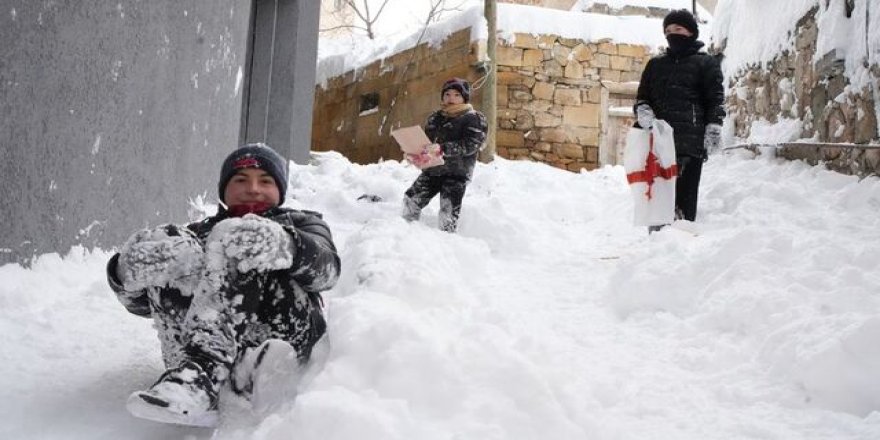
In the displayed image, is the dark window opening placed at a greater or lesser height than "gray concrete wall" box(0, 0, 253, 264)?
greater

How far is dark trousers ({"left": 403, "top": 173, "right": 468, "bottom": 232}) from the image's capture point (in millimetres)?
5453

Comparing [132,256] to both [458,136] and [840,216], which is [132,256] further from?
[840,216]

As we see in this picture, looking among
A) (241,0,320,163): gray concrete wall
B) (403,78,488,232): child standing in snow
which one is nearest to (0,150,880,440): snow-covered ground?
(403,78,488,232): child standing in snow

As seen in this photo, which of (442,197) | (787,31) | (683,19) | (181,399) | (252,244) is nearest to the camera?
(181,399)

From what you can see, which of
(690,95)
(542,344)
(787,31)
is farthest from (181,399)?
(787,31)

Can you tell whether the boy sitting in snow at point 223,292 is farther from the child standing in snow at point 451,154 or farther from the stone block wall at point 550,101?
the stone block wall at point 550,101

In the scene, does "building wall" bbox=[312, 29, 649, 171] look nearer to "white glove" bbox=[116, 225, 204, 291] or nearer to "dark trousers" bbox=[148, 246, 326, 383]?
"dark trousers" bbox=[148, 246, 326, 383]

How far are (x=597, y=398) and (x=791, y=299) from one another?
3.79 ft

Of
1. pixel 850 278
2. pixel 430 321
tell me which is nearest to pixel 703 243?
pixel 850 278

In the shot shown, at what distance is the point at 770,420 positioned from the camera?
2156 mm

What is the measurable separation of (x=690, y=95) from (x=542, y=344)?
331 cm

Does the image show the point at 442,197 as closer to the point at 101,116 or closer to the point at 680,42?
the point at 680,42

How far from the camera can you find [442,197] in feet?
18.0

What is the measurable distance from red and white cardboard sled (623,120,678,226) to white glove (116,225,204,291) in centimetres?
362
